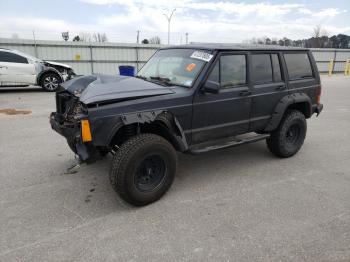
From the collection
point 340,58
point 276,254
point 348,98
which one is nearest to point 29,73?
point 276,254

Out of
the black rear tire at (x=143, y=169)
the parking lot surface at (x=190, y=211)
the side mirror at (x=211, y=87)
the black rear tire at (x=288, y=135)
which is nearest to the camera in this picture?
the parking lot surface at (x=190, y=211)

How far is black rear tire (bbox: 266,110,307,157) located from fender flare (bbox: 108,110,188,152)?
6.14 feet

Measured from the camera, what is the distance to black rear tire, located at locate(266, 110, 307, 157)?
4.79 meters

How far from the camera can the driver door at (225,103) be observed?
3.84m

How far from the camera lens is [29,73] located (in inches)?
466

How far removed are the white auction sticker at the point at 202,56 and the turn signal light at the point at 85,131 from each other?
174 cm

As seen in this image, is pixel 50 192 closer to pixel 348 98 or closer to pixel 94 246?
pixel 94 246

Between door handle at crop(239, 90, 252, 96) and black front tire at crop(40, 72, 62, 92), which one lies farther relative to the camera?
black front tire at crop(40, 72, 62, 92)

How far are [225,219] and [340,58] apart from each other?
100 ft

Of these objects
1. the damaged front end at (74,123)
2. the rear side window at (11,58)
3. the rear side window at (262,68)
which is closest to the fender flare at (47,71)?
the rear side window at (11,58)

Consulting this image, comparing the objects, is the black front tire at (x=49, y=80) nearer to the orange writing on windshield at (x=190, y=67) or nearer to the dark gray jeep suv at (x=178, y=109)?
the dark gray jeep suv at (x=178, y=109)

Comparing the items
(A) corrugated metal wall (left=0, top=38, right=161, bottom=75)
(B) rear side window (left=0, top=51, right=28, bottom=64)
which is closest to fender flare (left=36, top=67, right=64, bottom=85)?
(B) rear side window (left=0, top=51, right=28, bottom=64)

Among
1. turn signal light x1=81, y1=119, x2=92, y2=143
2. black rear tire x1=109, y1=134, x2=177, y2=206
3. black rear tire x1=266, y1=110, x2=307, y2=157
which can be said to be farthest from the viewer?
black rear tire x1=266, y1=110, x2=307, y2=157

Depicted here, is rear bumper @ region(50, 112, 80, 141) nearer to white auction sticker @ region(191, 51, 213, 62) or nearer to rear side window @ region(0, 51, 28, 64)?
white auction sticker @ region(191, 51, 213, 62)
